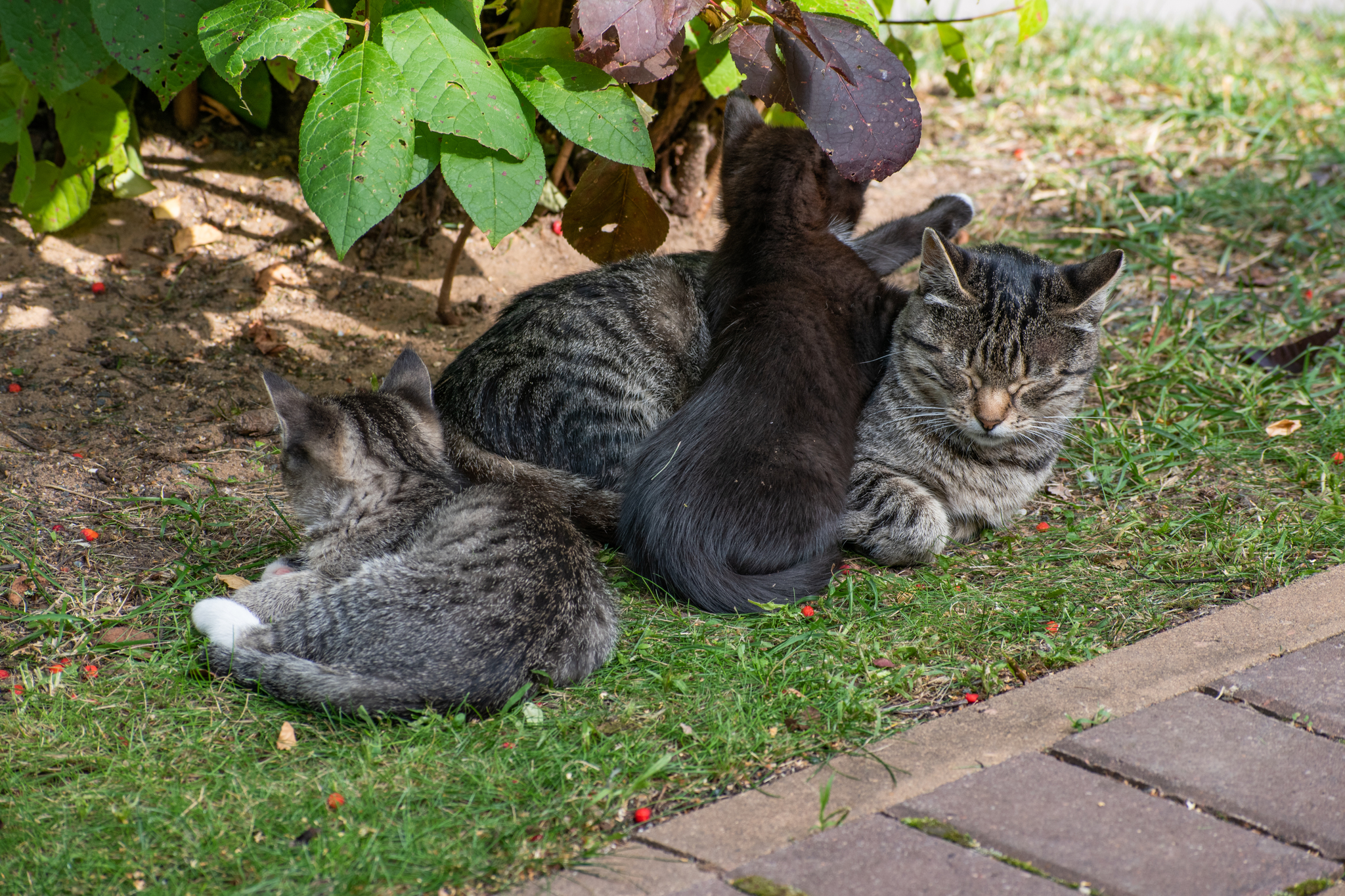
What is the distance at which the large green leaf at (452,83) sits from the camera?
299 centimetres

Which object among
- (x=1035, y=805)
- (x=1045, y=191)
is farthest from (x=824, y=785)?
(x=1045, y=191)

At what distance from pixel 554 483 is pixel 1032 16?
2.51m

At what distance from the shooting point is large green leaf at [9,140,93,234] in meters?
4.39

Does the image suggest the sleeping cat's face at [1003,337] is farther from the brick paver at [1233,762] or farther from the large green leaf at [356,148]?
the large green leaf at [356,148]

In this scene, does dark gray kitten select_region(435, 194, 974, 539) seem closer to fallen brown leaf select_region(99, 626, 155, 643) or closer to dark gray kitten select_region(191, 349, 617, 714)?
dark gray kitten select_region(191, 349, 617, 714)

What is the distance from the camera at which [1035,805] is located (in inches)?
90.0

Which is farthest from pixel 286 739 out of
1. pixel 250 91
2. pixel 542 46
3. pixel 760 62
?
pixel 250 91

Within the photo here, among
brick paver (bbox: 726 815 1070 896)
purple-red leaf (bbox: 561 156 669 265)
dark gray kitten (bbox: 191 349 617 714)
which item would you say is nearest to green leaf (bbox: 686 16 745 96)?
purple-red leaf (bbox: 561 156 669 265)

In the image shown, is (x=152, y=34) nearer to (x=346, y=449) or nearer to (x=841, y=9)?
(x=346, y=449)

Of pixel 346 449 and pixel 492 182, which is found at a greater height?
pixel 492 182

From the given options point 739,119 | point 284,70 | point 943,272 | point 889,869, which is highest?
point 284,70

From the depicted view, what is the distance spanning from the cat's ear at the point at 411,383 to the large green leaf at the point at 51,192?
1.82 m

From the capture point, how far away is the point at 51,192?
4.42 meters

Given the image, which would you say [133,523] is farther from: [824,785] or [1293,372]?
[1293,372]
